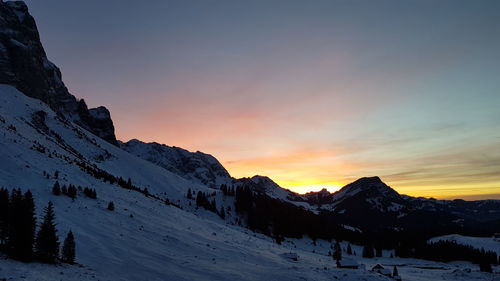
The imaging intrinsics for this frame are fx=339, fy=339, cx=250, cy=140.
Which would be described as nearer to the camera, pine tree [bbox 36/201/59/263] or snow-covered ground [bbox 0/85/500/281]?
pine tree [bbox 36/201/59/263]

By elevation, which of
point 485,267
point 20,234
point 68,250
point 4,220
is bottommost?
point 485,267

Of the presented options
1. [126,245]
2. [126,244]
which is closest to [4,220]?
A: [126,245]

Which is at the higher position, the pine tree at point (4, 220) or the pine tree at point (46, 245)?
the pine tree at point (4, 220)

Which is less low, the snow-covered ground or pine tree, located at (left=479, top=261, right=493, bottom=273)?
the snow-covered ground

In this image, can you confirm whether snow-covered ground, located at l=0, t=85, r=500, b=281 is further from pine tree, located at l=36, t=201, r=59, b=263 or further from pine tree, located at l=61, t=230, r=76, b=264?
pine tree, located at l=36, t=201, r=59, b=263

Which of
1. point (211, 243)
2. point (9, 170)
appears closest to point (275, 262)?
point (211, 243)

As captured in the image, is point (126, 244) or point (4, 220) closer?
point (4, 220)

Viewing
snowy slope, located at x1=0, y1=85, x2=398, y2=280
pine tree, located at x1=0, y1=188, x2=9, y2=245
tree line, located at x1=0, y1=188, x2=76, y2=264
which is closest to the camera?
tree line, located at x1=0, y1=188, x2=76, y2=264

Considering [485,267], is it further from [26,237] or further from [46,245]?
[26,237]

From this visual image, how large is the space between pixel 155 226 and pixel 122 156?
124 metres

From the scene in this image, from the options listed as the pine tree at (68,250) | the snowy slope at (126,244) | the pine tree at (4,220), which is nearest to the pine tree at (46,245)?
the pine tree at (68,250)

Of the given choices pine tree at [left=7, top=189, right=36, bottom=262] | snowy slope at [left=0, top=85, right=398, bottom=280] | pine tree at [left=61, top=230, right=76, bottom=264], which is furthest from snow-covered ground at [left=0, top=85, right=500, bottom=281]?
pine tree at [left=7, top=189, right=36, bottom=262]

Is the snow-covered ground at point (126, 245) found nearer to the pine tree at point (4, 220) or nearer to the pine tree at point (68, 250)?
the pine tree at point (68, 250)

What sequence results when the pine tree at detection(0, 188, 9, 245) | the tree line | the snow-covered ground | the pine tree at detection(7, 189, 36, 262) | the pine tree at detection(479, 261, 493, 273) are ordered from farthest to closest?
the pine tree at detection(479, 261, 493, 273) → the snow-covered ground → the pine tree at detection(0, 188, 9, 245) → the tree line → the pine tree at detection(7, 189, 36, 262)
